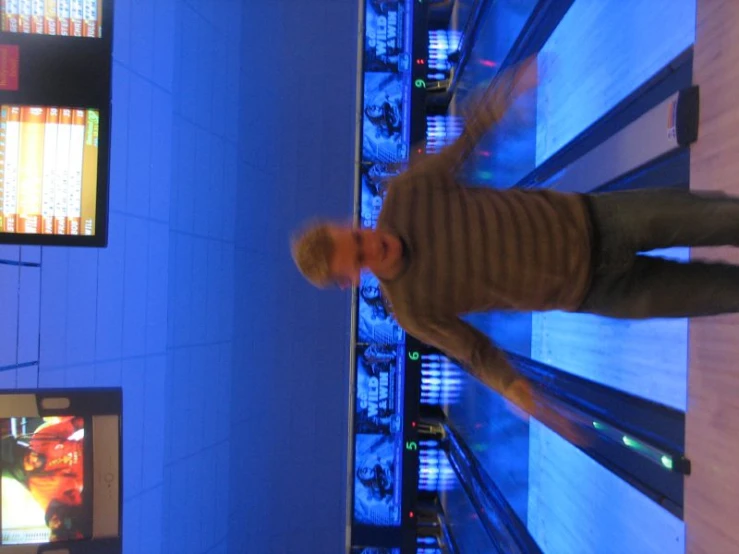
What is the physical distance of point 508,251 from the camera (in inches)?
61.6

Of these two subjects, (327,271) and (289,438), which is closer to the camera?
(327,271)

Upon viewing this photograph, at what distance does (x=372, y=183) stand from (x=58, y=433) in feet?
8.89

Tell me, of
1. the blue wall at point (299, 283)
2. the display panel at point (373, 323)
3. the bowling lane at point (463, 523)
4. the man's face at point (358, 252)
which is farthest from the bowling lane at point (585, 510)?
the blue wall at point (299, 283)

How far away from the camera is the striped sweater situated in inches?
61.7

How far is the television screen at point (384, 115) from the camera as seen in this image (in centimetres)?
453

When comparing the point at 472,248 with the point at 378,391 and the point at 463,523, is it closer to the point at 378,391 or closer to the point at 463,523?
the point at 378,391

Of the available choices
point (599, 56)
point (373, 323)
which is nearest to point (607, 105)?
point (599, 56)

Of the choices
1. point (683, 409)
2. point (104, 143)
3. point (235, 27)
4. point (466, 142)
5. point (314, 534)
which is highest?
point (235, 27)

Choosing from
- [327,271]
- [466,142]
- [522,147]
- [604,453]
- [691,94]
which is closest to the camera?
[327,271]

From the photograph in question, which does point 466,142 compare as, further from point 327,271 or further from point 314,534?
point 314,534

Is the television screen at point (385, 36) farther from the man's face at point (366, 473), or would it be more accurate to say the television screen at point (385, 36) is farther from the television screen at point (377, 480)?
the man's face at point (366, 473)

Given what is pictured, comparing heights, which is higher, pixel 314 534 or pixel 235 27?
pixel 235 27

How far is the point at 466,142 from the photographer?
1.66 m

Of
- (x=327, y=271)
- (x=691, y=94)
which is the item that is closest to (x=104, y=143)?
(x=327, y=271)
